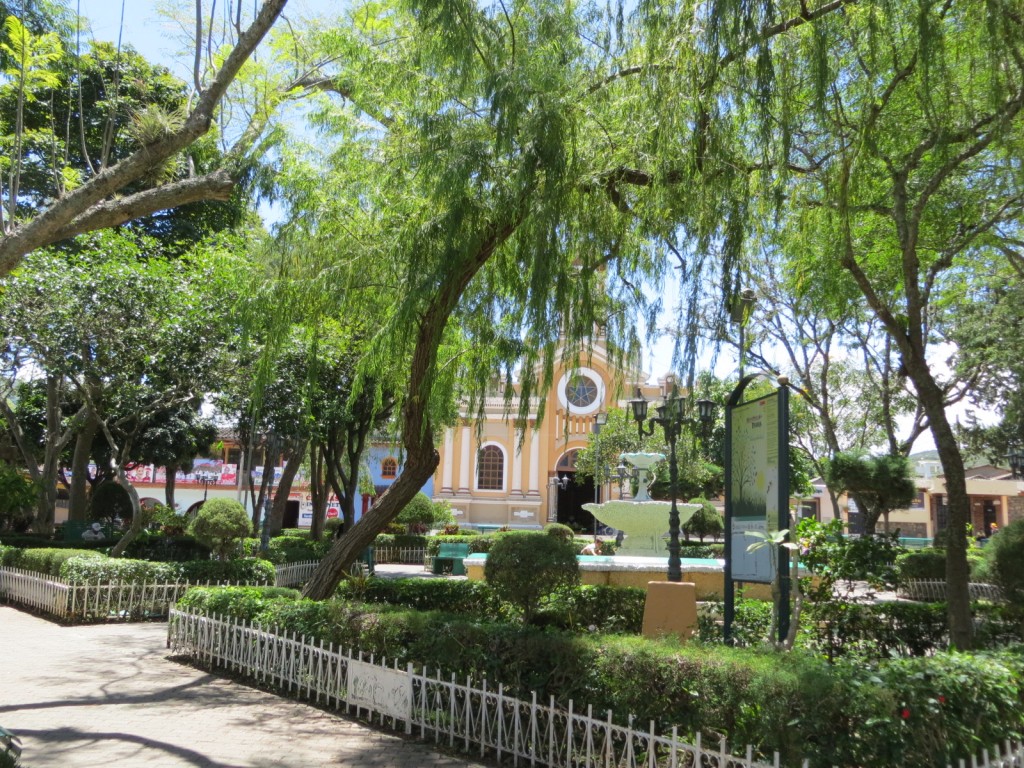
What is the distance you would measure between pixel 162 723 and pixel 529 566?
3.52 metres

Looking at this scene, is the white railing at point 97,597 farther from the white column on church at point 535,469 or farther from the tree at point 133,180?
the white column on church at point 535,469

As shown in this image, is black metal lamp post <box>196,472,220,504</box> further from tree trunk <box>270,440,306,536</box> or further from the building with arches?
tree trunk <box>270,440,306,536</box>

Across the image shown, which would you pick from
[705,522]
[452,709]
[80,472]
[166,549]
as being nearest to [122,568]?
[166,549]

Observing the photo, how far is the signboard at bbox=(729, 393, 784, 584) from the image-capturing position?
7.05 meters

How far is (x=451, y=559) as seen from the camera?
960 inches

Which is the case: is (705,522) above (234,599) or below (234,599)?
below

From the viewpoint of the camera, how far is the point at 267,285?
9.20m

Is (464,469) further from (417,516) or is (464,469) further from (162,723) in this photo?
(162,723)

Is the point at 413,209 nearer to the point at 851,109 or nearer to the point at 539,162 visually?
the point at 539,162

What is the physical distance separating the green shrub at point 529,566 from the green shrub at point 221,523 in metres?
9.69

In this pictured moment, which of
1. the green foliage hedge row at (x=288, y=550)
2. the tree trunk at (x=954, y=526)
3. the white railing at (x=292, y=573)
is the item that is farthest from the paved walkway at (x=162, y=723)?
the green foliage hedge row at (x=288, y=550)

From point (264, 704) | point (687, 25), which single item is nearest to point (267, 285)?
point (264, 704)

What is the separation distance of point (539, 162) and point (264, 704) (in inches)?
225

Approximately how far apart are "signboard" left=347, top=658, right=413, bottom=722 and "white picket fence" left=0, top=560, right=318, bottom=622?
6060 mm
